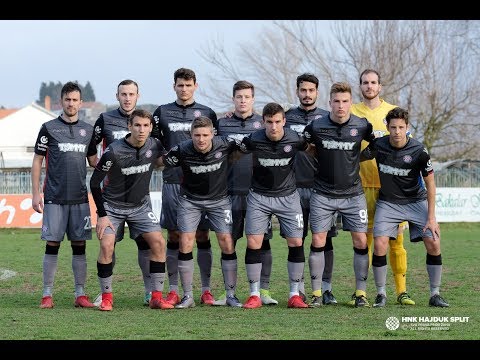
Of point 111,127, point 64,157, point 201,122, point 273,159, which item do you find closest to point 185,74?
point 201,122

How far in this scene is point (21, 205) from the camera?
23.9m

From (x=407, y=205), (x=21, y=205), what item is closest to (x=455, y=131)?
(x=21, y=205)

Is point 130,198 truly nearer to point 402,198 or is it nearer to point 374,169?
point 374,169

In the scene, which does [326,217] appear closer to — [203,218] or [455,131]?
[203,218]

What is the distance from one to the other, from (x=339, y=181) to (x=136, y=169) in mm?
2199

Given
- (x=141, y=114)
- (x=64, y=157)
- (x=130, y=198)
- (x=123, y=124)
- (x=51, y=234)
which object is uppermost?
(x=141, y=114)

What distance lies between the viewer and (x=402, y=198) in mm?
9484

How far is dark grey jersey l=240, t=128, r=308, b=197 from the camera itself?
9.38 metres

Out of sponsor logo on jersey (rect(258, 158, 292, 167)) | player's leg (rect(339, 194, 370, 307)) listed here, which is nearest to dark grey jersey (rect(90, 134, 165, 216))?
sponsor logo on jersey (rect(258, 158, 292, 167))

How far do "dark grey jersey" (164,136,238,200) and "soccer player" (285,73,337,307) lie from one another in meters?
0.89

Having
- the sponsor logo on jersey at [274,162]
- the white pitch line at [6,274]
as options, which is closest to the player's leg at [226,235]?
the sponsor logo on jersey at [274,162]

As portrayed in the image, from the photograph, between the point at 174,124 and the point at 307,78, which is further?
the point at 174,124

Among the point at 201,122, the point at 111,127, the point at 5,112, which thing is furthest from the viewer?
the point at 5,112

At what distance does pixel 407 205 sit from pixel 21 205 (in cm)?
1642
